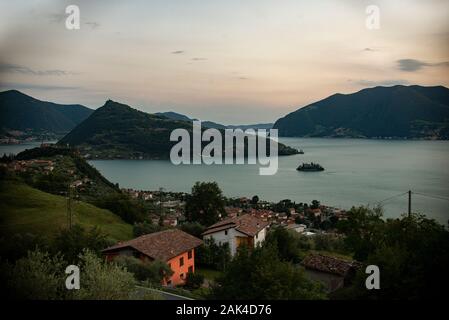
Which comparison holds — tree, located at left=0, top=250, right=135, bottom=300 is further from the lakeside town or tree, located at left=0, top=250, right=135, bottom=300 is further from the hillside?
the hillside

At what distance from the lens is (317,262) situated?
1451 centimetres

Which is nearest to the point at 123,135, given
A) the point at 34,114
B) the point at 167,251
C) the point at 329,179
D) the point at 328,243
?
the point at 34,114

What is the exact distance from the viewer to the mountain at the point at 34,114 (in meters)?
50.9

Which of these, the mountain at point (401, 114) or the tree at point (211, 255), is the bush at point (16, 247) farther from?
the mountain at point (401, 114)

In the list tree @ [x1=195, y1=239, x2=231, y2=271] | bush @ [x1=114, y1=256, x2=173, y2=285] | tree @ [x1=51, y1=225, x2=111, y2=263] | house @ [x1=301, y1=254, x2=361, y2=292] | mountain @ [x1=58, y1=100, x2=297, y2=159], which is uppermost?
mountain @ [x1=58, y1=100, x2=297, y2=159]

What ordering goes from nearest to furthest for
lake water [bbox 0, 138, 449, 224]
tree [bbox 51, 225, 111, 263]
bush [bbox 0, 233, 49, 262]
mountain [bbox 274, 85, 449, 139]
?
tree [bbox 51, 225, 111, 263]
bush [bbox 0, 233, 49, 262]
lake water [bbox 0, 138, 449, 224]
mountain [bbox 274, 85, 449, 139]

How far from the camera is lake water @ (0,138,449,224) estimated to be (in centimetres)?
4822

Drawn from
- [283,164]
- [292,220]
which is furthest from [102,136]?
[292,220]

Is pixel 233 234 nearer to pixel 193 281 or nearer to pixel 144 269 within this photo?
pixel 193 281

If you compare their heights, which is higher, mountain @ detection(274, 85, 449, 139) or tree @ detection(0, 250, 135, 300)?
mountain @ detection(274, 85, 449, 139)

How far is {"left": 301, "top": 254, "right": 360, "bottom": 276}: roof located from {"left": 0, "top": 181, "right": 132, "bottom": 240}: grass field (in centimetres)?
873

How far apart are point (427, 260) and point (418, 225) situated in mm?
4717

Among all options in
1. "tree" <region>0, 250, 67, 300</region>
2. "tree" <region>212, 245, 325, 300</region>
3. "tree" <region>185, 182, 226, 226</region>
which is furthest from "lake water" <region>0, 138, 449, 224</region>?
"tree" <region>0, 250, 67, 300</region>

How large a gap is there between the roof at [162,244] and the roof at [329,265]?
4.69 meters
